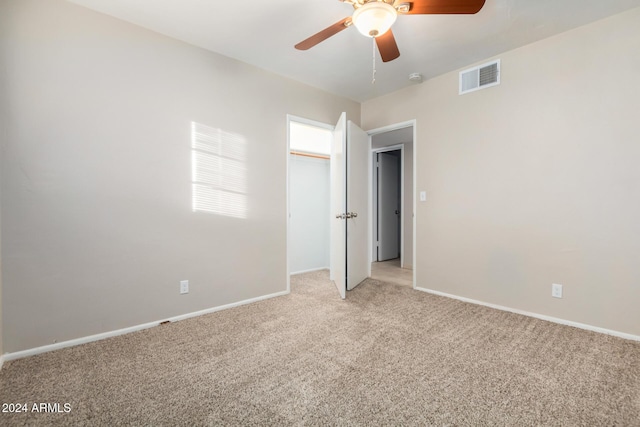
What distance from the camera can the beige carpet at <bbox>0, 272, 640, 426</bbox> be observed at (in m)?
1.42

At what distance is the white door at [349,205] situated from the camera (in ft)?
10.9

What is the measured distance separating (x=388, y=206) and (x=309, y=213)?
6.47 ft

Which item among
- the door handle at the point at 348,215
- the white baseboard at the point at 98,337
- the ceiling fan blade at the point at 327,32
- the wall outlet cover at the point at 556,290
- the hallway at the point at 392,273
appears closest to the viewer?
the ceiling fan blade at the point at 327,32

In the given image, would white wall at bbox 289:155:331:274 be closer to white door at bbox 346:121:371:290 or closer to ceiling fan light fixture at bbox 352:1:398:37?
white door at bbox 346:121:371:290

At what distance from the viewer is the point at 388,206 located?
5777mm

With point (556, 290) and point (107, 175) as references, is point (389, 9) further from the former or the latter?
point (556, 290)

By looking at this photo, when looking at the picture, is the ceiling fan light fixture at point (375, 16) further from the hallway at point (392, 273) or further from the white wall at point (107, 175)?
the hallway at point (392, 273)

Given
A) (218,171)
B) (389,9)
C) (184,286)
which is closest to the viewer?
(389,9)

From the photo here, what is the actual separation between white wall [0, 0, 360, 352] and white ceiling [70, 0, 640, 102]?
0.24 meters

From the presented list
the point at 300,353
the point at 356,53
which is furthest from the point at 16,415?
the point at 356,53

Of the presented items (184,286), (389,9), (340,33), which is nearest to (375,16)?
(389,9)

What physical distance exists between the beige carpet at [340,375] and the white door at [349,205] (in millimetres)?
900

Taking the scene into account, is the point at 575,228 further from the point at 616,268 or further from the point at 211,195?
the point at 211,195

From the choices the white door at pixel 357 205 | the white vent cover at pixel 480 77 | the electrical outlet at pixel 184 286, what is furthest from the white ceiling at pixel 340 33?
the electrical outlet at pixel 184 286
